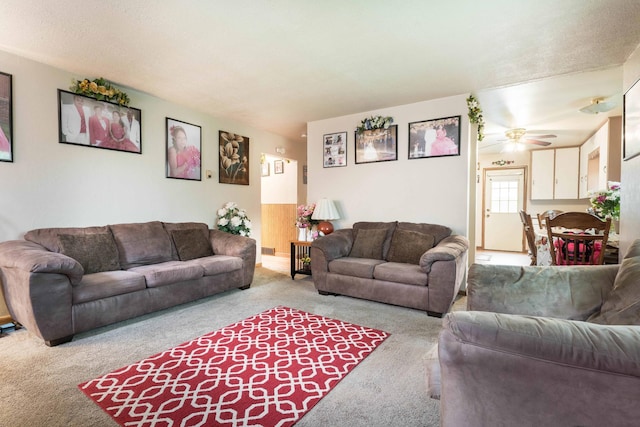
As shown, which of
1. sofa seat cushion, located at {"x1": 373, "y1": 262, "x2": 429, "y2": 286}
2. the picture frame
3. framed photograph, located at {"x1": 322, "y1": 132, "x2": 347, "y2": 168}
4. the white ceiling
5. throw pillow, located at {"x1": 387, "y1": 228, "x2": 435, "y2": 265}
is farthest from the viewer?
framed photograph, located at {"x1": 322, "y1": 132, "x2": 347, "y2": 168}

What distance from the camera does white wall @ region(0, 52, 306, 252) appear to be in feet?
9.53

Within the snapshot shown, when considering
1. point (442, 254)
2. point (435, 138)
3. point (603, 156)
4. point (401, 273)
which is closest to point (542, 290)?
point (442, 254)

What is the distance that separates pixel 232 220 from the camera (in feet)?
15.3

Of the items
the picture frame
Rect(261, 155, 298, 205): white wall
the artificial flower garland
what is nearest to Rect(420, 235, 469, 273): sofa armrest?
the artificial flower garland

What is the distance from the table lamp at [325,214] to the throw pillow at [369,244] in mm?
543

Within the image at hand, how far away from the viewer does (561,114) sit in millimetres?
4562

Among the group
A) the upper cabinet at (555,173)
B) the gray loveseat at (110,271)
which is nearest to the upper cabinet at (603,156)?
the upper cabinet at (555,173)

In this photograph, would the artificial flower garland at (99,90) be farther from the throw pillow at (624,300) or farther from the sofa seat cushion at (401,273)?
the throw pillow at (624,300)

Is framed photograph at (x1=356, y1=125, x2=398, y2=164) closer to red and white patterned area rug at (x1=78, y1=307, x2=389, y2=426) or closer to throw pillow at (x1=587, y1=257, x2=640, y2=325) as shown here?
red and white patterned area rug at (x1=78, y1=307, x2=389, y2=426)

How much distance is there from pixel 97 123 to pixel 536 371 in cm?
429

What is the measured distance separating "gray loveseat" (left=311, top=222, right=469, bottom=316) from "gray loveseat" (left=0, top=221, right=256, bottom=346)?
109 centimetres

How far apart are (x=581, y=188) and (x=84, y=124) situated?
836 centimetres

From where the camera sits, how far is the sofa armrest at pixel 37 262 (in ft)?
7.55

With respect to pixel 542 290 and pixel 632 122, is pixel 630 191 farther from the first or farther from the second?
pixel 542 290
